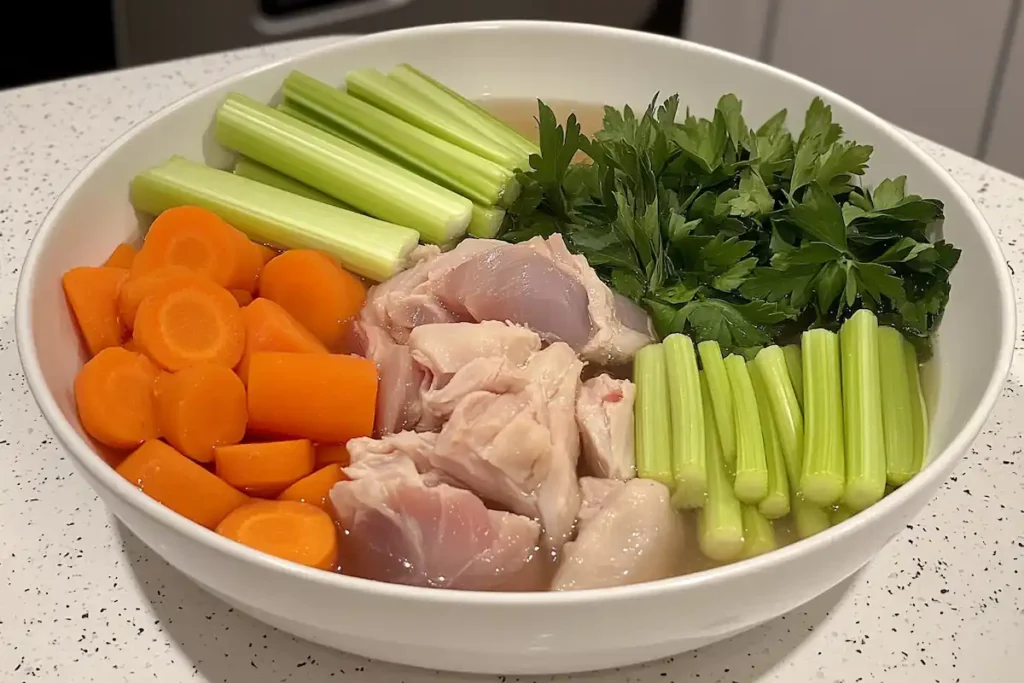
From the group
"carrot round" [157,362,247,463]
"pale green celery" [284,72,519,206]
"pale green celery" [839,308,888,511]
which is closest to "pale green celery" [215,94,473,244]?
"pale green celery" [284,72,519,206]

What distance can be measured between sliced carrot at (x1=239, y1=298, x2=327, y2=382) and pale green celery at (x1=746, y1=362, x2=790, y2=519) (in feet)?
1.49

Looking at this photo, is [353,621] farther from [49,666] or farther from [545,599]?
[49,666]

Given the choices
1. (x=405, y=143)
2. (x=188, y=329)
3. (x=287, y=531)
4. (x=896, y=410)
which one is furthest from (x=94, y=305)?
(x=896, y=410)

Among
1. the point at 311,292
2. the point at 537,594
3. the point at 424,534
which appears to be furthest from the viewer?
the point at 311,292

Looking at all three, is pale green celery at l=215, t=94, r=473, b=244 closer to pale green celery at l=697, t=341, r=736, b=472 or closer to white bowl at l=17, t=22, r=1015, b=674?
white bowl at l=17, t=22, r=1015, b=674

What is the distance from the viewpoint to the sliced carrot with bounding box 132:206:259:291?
1.08m

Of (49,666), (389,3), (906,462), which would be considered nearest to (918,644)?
(906,462)

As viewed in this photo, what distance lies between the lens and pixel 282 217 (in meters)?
1.18

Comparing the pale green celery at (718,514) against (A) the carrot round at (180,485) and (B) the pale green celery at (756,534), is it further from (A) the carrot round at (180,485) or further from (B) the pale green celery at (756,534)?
(A) the carrot round at (180,485)

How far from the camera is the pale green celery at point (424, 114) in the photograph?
1.28m

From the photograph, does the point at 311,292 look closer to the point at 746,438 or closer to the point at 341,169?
the point at 341,169

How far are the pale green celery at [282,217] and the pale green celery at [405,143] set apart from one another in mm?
118

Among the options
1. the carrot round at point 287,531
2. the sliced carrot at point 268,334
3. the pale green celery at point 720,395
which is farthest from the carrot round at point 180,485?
the pale green celery at point 720,395

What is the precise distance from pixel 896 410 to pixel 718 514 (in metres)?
0.22
